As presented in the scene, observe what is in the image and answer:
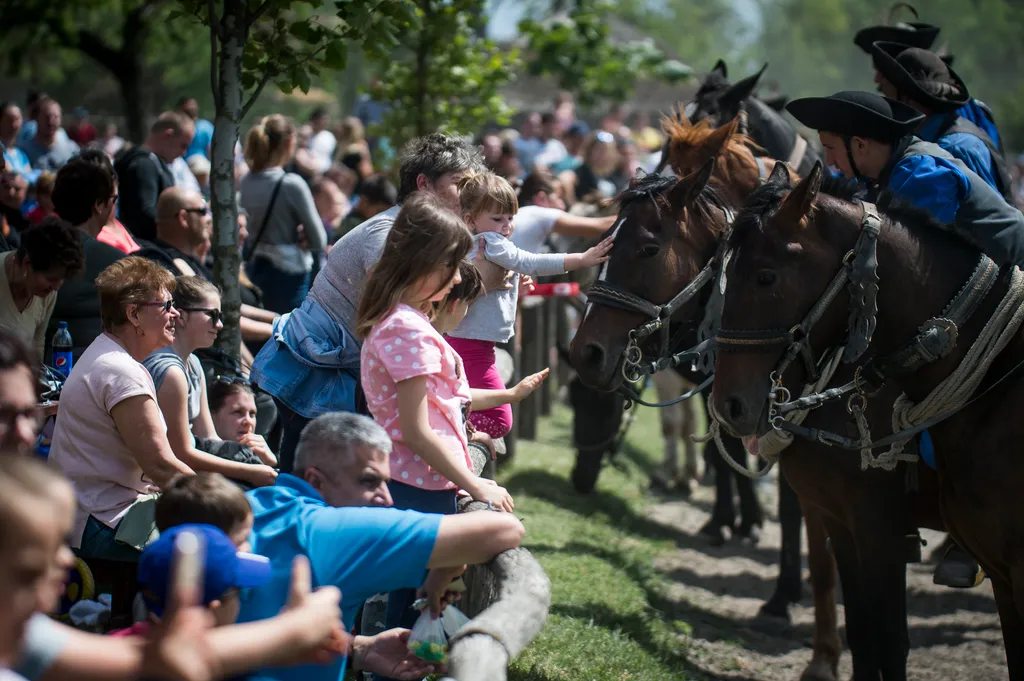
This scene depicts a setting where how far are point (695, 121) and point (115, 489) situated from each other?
4.40m

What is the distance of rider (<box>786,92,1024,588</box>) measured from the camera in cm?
436

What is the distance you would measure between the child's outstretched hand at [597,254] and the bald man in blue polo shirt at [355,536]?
6.65ft

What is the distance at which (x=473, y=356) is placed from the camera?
4977mm

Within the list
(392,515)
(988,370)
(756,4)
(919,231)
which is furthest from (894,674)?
(756,4)

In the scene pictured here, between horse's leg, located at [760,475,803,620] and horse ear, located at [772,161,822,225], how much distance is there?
320 centimetres

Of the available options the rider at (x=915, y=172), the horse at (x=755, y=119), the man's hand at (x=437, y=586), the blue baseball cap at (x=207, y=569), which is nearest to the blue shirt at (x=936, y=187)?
the rider at (x=915, y=172)

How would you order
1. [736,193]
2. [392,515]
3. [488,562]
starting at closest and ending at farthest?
[392,515]
[488,562]
[736,193]

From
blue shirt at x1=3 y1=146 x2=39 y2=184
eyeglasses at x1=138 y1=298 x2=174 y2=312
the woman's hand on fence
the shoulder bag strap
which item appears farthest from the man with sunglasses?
blue shirt at x1=3 y1=146 x2=39 y2=184

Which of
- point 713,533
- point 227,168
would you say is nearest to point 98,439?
point 227,168

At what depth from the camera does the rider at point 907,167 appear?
4359 millimetres

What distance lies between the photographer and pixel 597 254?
203 inches

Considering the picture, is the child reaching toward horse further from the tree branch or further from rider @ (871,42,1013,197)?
rider @ (871,42,1013,197)

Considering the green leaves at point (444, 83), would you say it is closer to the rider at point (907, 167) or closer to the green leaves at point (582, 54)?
the green leaves at point (582, 54)

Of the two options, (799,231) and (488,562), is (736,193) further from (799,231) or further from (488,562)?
(488,562)
